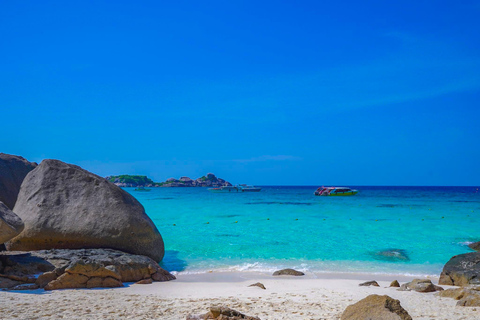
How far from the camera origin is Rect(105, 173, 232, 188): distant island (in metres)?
154

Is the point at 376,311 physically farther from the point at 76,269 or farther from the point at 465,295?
the point at 76,269

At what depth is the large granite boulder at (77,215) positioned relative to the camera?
9133 mm

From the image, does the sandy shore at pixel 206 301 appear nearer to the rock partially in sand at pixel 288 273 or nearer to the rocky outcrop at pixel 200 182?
the rock partially in sand at pixel 288 273

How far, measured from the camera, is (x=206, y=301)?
20.6 ft

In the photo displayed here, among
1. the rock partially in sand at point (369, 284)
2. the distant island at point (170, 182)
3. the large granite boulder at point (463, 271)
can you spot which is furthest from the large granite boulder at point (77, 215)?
the distant island at point (170, 182)

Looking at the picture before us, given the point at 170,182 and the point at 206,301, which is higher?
the point at 170,182

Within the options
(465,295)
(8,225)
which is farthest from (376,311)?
(8,225)

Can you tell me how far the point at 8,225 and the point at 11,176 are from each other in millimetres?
6128

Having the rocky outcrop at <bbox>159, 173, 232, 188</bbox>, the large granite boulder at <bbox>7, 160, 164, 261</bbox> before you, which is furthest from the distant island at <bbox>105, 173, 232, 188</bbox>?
the large granite boulder at <bbox>7, 160, 164, 261</bbox>

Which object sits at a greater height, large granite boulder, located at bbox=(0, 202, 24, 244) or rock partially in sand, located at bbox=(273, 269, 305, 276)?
large granite boulder, located at bbox=(0, 202, 24, 244)

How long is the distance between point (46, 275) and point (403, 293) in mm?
6867

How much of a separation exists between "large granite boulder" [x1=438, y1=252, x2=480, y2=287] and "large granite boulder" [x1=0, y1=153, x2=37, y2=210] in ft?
40.5

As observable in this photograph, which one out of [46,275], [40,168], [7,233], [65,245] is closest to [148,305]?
[46,275]

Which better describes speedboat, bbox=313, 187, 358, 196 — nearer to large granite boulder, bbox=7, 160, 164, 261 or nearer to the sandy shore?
large granite boulder, bbox=7, 160, 164, 261
